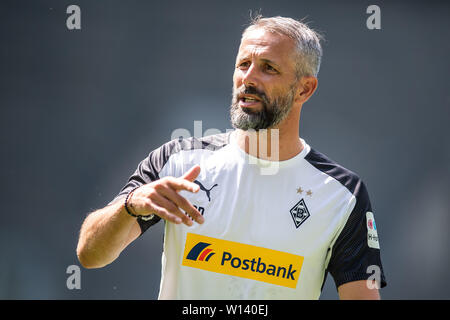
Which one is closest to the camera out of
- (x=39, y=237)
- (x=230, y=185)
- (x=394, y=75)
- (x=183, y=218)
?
(x=183, y=218)

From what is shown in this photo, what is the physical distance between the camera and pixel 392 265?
5273mm

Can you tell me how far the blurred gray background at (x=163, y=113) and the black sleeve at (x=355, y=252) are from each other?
2.90m

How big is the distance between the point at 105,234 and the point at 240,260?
60cm

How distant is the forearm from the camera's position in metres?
2.06

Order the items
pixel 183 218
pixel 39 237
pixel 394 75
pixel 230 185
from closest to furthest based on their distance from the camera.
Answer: pixel 183 218
pixel 230 185
pixel 39 237
pixel 394 75

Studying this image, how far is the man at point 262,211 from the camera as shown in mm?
2320

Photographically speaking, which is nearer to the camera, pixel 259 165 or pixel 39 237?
pixel 259 165

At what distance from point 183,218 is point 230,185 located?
0.64 m

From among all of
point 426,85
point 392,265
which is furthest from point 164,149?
point 426,85

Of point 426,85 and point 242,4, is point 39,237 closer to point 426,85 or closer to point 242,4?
point 242,4

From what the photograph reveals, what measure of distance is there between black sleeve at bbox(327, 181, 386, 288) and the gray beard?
1.76 ft
